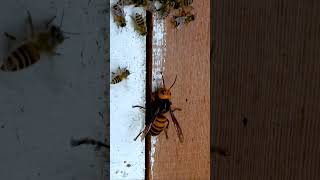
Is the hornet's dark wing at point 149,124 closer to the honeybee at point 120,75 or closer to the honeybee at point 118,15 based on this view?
the honeybee at point 120,75

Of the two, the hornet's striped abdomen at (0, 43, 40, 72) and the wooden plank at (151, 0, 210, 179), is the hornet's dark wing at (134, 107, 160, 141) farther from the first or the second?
the hornet's striped abdomen at (0, 43, 40, 72)

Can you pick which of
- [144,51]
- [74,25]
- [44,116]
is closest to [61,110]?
[44,116]

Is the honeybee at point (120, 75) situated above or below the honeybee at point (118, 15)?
below

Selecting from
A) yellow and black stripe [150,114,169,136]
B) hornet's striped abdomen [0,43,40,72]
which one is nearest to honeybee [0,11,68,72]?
hornet's striped abdomen [0,43,40,72]

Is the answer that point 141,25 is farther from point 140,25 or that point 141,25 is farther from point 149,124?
point 149,124

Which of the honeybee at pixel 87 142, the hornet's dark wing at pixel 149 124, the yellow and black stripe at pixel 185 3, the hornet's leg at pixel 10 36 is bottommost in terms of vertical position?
the honeybee at pixel 87 142
